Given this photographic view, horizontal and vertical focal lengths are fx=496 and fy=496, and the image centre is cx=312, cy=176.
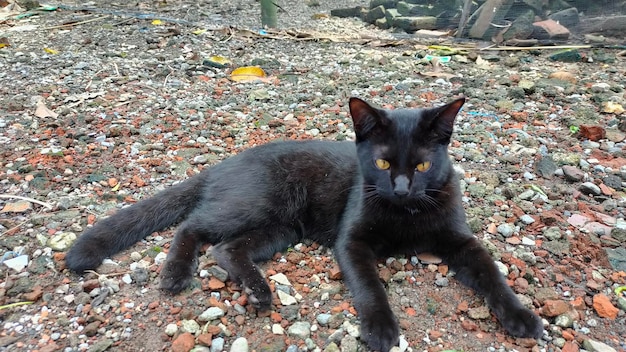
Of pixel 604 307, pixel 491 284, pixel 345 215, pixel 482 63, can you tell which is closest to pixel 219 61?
pixel 482 63

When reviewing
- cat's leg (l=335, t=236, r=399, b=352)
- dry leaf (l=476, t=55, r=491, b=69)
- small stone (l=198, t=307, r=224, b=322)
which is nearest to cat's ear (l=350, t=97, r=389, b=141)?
cat's leg (l=335, t=236, r=399, b=352)

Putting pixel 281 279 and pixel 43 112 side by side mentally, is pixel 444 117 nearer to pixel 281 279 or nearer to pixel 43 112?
pixel 281 279

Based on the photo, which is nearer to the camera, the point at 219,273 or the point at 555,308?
the point at 555,308

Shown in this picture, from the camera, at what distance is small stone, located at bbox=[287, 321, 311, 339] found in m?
2.38

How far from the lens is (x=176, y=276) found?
2.64 metres

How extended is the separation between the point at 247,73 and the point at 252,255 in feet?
11.0

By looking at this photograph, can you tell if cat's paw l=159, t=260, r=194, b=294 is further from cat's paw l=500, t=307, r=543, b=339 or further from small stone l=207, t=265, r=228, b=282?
cat's paw l=500, t=307, r=543, b=339

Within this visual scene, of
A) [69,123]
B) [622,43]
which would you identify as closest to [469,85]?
[622,43]

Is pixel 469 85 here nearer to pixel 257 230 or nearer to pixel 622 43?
pixel 622 43

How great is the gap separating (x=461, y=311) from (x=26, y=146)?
11.7 feet

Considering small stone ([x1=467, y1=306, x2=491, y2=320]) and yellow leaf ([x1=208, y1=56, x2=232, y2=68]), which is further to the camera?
yellow leaf ([x1=208, y1=56, x2=232, y2=68])

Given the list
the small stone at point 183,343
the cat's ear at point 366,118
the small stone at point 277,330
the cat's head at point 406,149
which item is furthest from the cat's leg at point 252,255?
the cat's ear at point 366,118

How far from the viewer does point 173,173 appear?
379 cm

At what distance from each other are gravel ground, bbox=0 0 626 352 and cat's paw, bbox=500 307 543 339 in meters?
0.05
